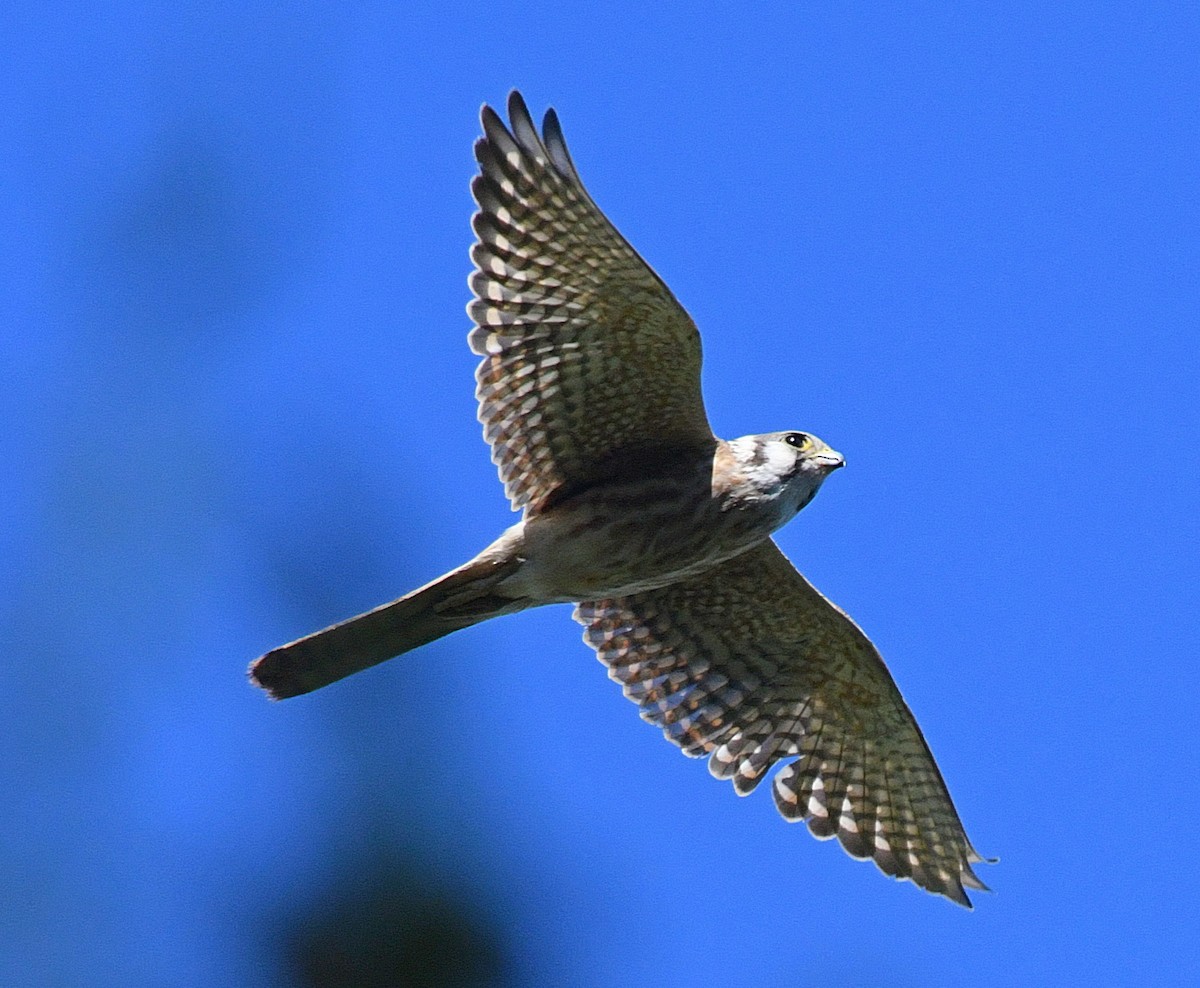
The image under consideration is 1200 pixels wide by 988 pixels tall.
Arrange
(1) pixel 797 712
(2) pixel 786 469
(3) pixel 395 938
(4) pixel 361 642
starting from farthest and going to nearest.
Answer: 1. (1) pixel 797 712
2. (2) pixel 786 469
3. (4) pixel 361 642
4. (3) pixel 395 938

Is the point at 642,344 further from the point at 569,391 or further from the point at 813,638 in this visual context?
the point at 813,638

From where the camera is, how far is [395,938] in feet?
10.7

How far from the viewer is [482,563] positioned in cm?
698

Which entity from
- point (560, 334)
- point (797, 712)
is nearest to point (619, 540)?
point (560, 334)

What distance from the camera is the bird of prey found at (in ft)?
22.2

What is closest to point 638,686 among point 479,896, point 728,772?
point 728,772

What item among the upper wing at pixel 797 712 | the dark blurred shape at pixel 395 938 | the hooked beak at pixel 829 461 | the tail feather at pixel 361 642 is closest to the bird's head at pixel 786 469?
the hooked beak at pixel 829 461

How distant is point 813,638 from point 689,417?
1.43 m

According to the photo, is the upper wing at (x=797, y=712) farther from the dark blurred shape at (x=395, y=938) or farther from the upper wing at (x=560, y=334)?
the dark blurred shape at (x=395, y=938)

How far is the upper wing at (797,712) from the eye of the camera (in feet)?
26.2

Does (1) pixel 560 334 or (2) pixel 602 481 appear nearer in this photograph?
(1) pixel 560 334

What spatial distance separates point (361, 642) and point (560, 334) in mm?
1451

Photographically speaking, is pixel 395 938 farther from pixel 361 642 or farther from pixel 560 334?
pixel 560 334

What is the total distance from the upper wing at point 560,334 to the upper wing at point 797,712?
988 mm
